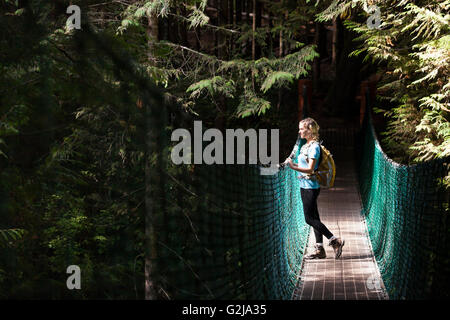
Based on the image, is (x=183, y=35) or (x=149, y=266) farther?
(x=183, y=35)

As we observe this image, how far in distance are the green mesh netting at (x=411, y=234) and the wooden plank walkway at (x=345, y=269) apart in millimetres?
99

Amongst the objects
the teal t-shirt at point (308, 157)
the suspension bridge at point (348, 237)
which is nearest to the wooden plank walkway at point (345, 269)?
the suspension bridge at point (348, 237)

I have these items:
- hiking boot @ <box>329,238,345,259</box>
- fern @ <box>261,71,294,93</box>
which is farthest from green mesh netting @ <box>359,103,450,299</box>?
fern @ <box>261,71,294,93</box>

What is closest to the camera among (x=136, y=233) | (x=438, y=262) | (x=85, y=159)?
(x=438, y=262)

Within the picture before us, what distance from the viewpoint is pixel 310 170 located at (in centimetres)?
459

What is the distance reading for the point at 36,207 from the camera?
7469mm

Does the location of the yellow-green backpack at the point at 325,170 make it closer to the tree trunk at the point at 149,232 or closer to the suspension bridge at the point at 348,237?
the suspension bridge at the point at 348,237

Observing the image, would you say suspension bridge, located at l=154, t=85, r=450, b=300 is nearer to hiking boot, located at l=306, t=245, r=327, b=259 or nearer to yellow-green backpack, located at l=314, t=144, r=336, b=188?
hiking boot, located at l=306, t=245, r=327, b=259

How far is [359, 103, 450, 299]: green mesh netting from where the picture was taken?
159 inches

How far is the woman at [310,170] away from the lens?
4605 mm

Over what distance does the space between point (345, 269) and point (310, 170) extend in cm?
90
